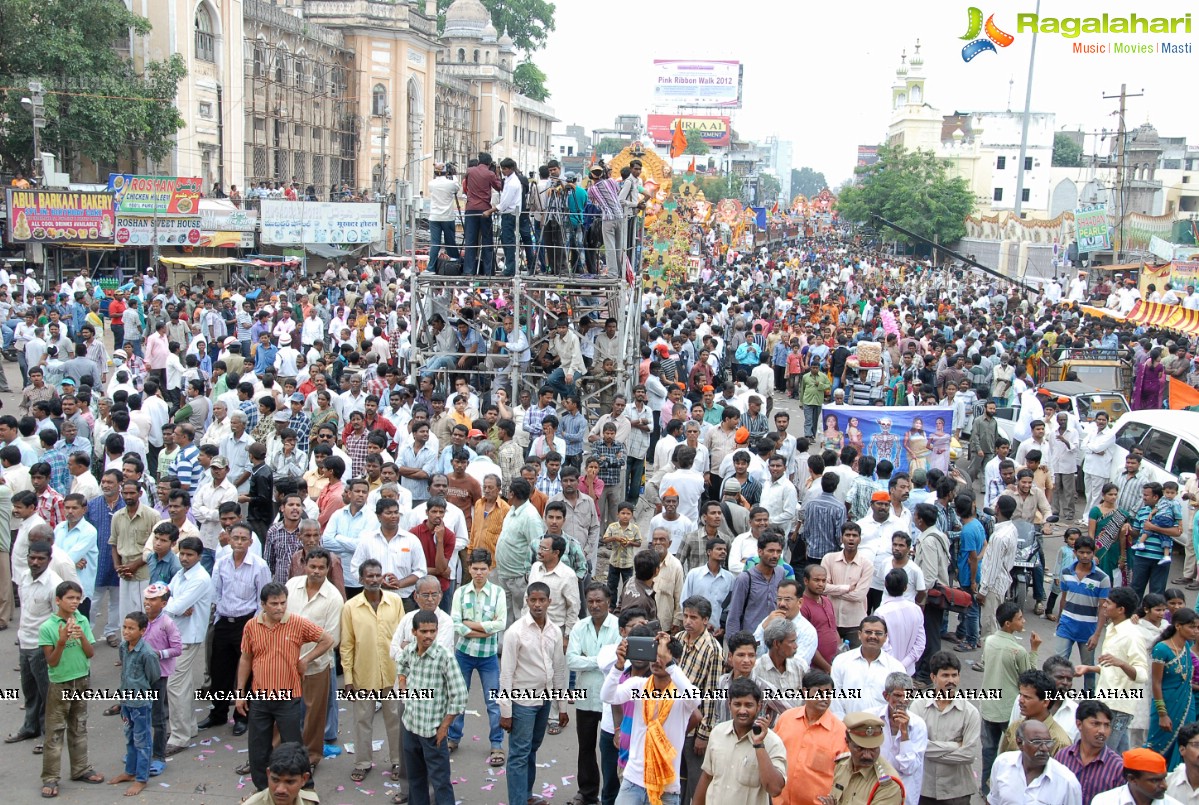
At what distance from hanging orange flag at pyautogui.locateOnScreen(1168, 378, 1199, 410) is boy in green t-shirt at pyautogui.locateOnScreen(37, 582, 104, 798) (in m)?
14.6

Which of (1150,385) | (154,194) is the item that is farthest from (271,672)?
(154,194)

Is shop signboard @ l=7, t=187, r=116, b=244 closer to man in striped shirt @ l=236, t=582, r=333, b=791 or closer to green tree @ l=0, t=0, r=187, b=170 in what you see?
green tree @ l=0, t=0, r=187, b=170

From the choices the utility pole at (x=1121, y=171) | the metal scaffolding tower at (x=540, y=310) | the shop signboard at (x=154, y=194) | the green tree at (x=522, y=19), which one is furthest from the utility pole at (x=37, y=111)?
the green tree at (x=522, y=19)

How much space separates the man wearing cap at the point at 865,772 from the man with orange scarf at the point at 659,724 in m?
0.80

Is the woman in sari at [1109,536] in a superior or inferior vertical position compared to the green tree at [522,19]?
inferior

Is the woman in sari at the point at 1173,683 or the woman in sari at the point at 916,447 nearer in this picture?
the woman in sari at the point at 1173,683

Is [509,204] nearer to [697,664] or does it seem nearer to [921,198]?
[697,664]

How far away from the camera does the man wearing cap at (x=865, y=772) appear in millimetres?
4902

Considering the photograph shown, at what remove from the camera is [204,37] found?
35.5 m

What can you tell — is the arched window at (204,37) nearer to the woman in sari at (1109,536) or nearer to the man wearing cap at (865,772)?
the woman in sari at (1109,536)

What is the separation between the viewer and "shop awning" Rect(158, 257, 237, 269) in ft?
89.0

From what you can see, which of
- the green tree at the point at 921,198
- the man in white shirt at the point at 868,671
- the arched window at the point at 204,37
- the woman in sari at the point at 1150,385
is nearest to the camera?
the man in white shirt at the point at 868,671

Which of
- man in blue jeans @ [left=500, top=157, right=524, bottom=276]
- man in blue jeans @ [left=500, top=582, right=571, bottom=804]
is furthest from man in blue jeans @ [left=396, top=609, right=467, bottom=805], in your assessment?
man in blue jeans @ [left=500, top=157, right=524, bottom=276]

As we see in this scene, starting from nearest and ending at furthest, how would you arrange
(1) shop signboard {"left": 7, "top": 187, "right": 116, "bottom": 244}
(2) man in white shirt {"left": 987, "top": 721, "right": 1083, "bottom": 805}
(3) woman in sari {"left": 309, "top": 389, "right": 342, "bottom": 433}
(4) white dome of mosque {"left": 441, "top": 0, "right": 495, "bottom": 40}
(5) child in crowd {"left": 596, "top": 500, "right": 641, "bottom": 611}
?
(2) man in white shirt {"left": 987, "top": 721, "right": 1083, "bottom": 805}, (5) child in crowd {"left": 596, "top": 500, "right": 641, "bottom": 611}, (3) woman in sari {"left": 309, "top": 389, "right": 342, "bottom": 433}, (1) shop signboard {"left": 7, "top": 187, "right": 116, "bottom": 244}, (4) white dome of mosque {"left": 441, "top": 0, "right": 495, "bottom": 40}
